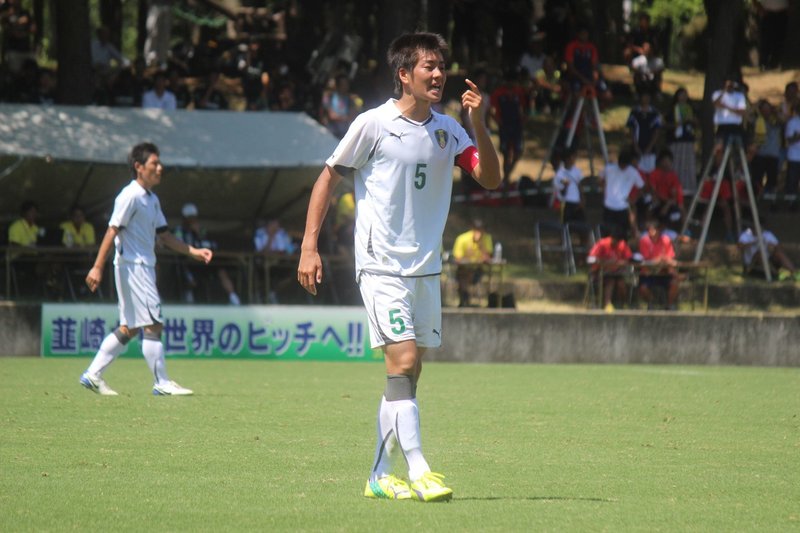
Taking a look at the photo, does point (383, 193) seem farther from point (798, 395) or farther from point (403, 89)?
point (798, 395)

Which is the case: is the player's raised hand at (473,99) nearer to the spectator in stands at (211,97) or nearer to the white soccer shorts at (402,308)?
the white soccer shorts at (402,308)

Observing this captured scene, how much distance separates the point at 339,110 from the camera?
86.3ft

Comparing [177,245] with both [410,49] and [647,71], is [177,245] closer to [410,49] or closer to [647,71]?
[410,49]

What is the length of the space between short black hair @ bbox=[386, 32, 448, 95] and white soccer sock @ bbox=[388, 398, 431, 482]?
1.73 metres

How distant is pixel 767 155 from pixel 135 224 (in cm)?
1725

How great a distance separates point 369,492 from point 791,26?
112ft

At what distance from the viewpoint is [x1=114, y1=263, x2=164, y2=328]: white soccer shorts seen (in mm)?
13234

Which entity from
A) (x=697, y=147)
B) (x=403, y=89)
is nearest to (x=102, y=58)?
(x=697, y=147)

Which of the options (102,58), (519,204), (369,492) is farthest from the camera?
(102,58)

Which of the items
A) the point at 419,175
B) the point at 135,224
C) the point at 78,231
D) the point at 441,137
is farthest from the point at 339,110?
the point at 419,175

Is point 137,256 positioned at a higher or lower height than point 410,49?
lower

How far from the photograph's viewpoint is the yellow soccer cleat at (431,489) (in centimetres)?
720

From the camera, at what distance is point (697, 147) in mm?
32781

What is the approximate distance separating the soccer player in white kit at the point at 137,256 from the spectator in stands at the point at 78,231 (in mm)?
9176
